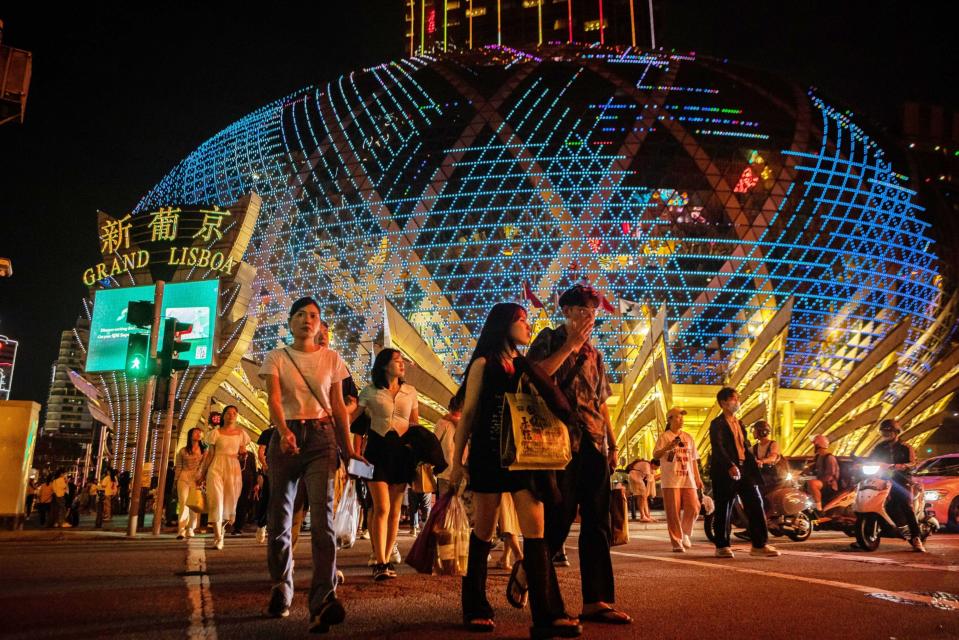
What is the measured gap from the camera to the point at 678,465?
8.36 metres

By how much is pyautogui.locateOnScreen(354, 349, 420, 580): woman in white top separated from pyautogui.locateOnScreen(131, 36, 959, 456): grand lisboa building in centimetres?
3766

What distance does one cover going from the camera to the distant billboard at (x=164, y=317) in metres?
25.2

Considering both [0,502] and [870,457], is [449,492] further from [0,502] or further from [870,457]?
[0,502]

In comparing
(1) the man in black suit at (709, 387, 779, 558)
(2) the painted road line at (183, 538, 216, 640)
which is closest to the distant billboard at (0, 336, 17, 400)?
(2) the painted road line at (183, 538, 216, 640)

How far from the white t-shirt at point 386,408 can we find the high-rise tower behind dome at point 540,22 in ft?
284

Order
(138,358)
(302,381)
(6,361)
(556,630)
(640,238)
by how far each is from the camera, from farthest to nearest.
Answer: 1. (6,361)
2. (640,238)
3. (138,358)
4. (302,381)
5. (556,630)

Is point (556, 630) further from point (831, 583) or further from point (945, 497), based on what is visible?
point (945, 497)

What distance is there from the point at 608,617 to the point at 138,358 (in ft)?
31.7

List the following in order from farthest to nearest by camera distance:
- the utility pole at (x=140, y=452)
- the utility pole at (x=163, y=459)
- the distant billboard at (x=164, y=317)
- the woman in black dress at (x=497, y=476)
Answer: the distant billboard at (x=164, y=317) < the utility pole at (x=163, y=459) < the utility pole at (x=140, y=452) < the woman in black dress at (x=497, y=476)

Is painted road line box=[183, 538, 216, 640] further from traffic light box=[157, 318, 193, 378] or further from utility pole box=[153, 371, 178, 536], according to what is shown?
utility pole box=[153, 371, 178, 536]

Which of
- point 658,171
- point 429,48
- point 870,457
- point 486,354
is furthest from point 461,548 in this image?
point 429,48

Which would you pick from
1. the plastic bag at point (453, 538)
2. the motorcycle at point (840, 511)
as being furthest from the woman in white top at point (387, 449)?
the motorcycle at point (840, 511)

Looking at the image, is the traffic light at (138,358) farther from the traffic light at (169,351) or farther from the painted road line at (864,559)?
the painted road line at (864,559)

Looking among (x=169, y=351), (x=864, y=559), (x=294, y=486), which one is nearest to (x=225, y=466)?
(x=169, y=351)
